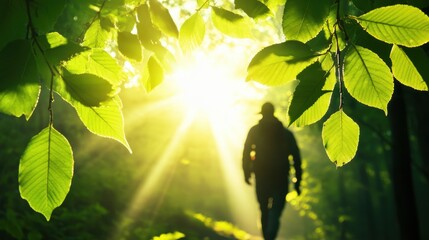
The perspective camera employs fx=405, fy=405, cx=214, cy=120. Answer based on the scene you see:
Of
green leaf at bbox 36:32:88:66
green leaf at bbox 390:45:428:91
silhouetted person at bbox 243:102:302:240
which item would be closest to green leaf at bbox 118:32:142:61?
green leaf at bbox 36:32:88:66

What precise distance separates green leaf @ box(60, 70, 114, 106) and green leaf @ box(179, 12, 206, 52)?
16.8 inches

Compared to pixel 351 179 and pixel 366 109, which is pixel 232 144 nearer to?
pixel 351 179

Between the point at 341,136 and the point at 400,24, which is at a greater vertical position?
the point at 400,24

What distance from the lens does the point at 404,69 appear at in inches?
42.6

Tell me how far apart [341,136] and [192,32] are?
57 centimetres

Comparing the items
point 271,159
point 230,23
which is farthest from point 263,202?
point 230,23

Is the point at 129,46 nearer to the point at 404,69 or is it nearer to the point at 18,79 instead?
the point at 18,79

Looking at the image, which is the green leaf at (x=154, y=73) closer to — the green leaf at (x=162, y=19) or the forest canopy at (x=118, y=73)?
the green leaf at (x=162, y=19)

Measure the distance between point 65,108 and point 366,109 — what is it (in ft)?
32.0

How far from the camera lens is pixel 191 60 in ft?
4.75

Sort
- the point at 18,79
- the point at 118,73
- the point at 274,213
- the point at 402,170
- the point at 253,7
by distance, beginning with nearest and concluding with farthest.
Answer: the point at 18,79 → the point at 118,73 → the point at 253,7 → the point at 402,170 → the point at 274,213

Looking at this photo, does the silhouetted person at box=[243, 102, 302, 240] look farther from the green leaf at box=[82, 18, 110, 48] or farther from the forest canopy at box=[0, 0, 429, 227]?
the forest canopy at box=[0, 0, 429, 227]

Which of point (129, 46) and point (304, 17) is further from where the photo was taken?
point (129, 46)

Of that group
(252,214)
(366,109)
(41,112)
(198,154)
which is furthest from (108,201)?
(252,214)
